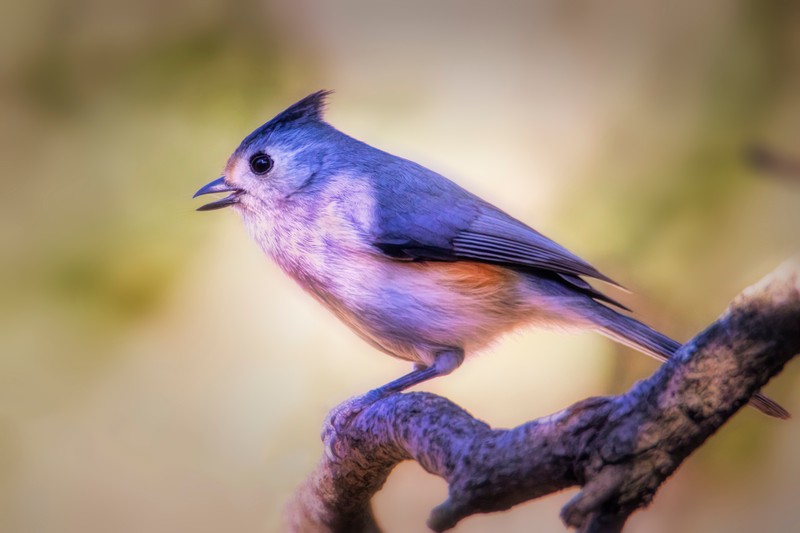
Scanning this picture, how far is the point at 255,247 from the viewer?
1.87 m

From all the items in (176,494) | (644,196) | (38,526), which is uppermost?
(644,196)

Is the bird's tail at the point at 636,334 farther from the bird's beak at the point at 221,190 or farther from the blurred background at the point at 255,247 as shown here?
the bird's beak at the point at 221,190

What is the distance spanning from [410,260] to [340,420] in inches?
13.2

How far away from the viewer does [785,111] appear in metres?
1.95

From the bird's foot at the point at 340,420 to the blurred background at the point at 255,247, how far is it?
373 mm

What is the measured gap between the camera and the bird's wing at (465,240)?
1498 mm

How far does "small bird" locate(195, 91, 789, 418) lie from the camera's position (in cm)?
148

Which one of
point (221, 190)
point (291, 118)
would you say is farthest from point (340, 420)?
point (291, 118)

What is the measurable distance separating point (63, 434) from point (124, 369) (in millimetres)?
218

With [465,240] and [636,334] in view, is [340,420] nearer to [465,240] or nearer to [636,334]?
[465,240]

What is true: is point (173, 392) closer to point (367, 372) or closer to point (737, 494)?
point (367, 372)

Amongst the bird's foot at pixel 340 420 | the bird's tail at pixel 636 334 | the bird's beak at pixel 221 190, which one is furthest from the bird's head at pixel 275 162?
the bird's tail at pixel 636 334

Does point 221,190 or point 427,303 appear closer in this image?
point 427,303

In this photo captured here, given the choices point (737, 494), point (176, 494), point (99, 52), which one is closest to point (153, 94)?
point (99, 52)
